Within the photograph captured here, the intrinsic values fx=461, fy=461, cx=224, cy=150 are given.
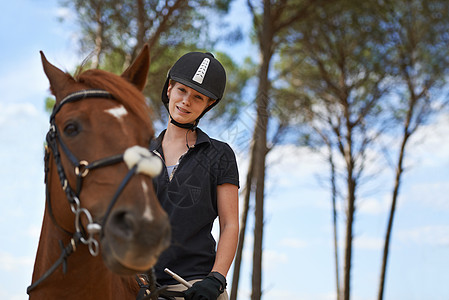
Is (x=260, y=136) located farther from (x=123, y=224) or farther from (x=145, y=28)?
(x=123, y=224)

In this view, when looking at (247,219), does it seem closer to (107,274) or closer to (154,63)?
(154,63)

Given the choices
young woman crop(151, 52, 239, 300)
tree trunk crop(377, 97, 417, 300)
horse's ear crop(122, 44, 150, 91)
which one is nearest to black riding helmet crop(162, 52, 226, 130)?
young woman crop(151, 52, 239, 300)

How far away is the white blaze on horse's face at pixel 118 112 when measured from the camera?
1974 mm

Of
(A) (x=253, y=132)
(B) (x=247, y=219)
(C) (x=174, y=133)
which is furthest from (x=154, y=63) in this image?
(C) (x=174, y=133)

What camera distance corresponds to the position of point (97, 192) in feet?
6.11

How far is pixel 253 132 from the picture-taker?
1062 centimetres

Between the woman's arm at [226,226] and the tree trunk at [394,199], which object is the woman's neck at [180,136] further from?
the tree trunk at [394,199]

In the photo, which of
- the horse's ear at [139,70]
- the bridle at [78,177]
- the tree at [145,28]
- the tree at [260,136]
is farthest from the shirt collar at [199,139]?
the tree at [145,28]

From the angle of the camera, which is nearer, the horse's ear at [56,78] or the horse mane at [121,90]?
the horse mane at [121,90]

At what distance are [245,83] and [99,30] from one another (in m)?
6.88

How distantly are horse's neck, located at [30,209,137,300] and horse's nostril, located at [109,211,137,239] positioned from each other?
0.52 meters

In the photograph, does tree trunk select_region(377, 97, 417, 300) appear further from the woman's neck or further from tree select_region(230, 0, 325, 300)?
the woman's neck

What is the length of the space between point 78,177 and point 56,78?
65 centimetres

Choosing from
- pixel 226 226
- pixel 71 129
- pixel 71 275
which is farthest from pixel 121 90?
pixel 226 226
